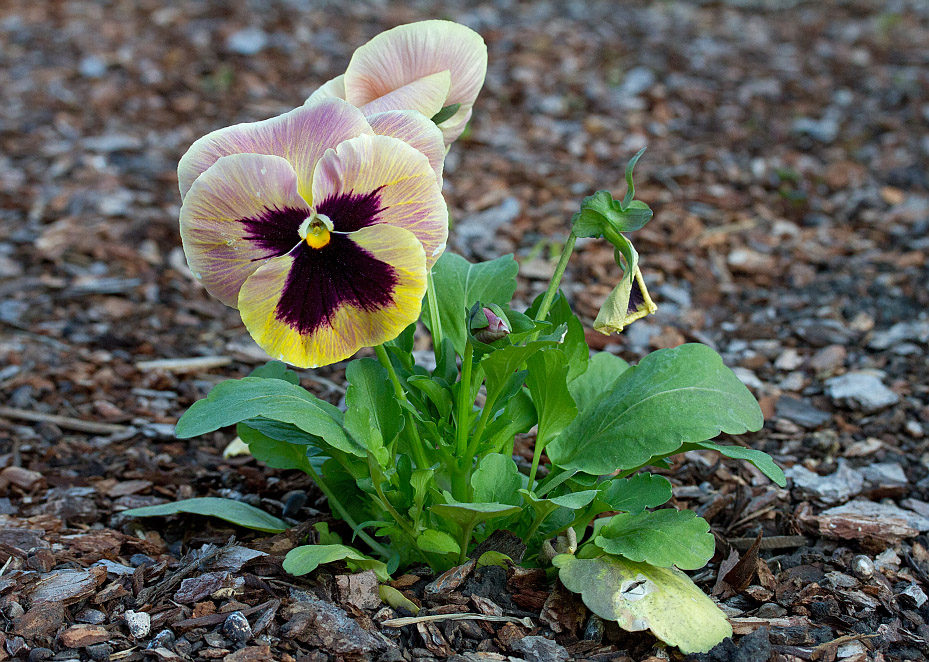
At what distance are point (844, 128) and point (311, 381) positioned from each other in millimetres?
3958

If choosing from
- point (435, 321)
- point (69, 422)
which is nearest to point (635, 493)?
point (435, 321)

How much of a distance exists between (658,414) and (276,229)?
39.0 inches

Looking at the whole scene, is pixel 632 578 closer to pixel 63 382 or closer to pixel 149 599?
pixel 149 599

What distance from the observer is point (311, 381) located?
3.41 metres

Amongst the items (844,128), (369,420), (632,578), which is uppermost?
(369,420)

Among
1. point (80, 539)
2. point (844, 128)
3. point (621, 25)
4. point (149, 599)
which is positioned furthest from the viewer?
point (621, 25)

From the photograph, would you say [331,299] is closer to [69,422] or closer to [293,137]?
[293,137]

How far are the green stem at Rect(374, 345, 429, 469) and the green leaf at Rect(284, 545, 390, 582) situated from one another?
0.26 meters

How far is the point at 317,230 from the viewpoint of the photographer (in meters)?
1.78

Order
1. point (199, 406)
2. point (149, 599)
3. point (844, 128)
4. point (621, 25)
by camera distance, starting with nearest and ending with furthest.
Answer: point (199, 406) → point (149, 599) → point (844, 128) → point (621, 25)

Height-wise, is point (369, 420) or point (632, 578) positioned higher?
point (369, 420)

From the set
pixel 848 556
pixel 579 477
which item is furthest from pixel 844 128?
pixel 579 477

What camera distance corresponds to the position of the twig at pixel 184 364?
3.52 m

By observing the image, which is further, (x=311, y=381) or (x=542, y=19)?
(x=542, y=19)
